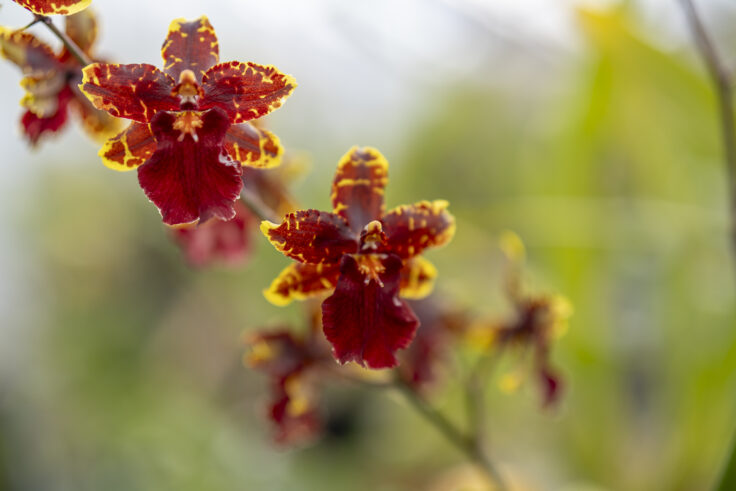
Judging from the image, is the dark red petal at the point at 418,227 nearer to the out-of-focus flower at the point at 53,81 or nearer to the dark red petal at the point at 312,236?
the dark red petal at the point at 312,236

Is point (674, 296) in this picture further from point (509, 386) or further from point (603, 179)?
point (509, 386)

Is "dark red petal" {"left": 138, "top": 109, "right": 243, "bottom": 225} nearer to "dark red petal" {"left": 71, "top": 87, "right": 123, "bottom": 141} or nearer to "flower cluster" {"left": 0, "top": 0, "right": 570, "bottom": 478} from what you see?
"flower cluster" {"left": 0, "top": 0, "right": 570, "bottom": 478}

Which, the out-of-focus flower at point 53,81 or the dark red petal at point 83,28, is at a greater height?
the dark red petal at point 83,28

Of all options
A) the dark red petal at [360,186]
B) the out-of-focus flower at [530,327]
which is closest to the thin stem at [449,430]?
the out-of-focus flower at [530,327]

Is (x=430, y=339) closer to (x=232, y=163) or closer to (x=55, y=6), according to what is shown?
(x=232, y=163)

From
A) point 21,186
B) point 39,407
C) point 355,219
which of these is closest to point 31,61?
point 355,219

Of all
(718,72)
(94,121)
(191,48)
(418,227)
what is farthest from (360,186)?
(718,72)

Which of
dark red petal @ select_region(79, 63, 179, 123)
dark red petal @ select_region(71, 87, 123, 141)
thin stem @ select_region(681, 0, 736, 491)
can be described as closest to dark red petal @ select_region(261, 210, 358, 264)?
dark red petal @ select_region(79, 63, 179, 123)
